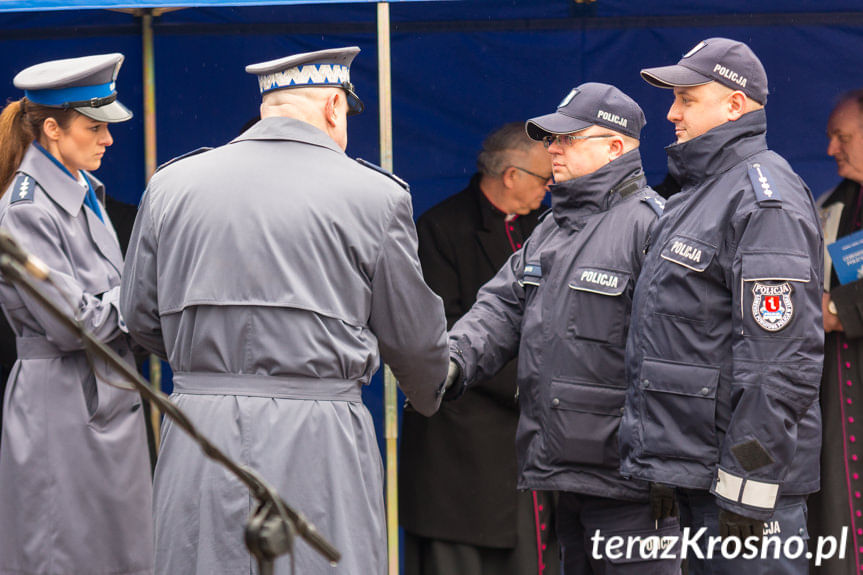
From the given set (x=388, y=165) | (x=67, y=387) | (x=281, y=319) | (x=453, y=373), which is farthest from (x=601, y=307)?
(x=67, y=387)

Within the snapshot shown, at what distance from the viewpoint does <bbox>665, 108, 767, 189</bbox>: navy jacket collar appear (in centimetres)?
326

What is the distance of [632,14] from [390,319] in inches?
108

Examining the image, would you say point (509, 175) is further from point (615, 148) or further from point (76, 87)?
point (76, 87)

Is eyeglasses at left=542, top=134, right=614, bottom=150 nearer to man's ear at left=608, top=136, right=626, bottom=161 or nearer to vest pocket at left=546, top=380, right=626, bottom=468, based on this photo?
man's ear at left=608, top=136, right=626, bottom=161

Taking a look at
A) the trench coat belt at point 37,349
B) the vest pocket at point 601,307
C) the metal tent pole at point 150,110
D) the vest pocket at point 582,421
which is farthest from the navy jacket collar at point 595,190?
the metal tent pole at point 150,110

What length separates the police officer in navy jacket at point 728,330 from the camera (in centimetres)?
297

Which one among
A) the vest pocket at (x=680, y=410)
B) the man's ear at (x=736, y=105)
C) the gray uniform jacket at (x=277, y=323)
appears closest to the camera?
the gray uniform jacket at (x=277, y=323)

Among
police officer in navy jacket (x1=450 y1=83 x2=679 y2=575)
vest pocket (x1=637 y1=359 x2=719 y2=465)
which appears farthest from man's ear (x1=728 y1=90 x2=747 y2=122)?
vest pocket (x1=637 y1=359 x2=719 y2=465)

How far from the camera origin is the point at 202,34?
515 centimetres

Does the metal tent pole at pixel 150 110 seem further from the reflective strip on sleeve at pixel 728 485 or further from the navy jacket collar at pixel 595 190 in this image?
the reflective strip on sleeve at pixel 728 485

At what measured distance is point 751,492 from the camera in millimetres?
2951

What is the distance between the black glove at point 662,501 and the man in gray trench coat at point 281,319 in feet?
2.74

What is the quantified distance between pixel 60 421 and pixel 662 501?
189 centimetres

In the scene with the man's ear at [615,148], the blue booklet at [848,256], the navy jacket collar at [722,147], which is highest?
the navy jacket collar at [722,147]
